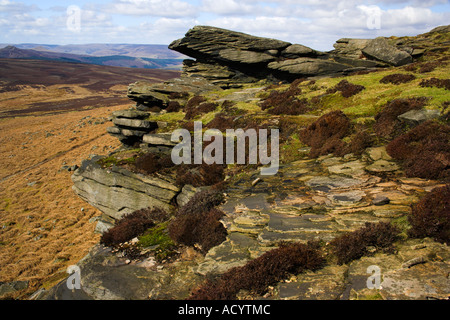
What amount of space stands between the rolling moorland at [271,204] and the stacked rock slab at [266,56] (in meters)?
0.36

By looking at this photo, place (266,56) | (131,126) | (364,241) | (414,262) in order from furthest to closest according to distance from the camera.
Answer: (266,56) → (131,126) → (364,241) → (414,262)

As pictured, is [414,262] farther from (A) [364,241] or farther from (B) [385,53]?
(B) [385,53]

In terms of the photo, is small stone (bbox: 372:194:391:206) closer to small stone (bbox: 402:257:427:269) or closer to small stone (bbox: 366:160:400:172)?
small stone (bbox: 366:160:400:172)

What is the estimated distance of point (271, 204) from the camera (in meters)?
9.79

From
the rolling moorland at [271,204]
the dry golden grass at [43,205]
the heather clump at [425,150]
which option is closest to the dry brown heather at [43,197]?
the dry golden grass at [43,205]

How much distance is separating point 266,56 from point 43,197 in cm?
2603

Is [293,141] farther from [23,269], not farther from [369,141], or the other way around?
[23,269]

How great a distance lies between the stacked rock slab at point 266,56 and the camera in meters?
27.5

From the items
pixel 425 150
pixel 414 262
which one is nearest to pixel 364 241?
pixel 414 262

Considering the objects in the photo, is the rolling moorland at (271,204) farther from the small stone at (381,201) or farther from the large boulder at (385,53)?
the large boulder at (385,53)

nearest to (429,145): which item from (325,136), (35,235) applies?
(325,136)

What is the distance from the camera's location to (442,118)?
36.9 feet

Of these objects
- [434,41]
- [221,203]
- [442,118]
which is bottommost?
[221,203]

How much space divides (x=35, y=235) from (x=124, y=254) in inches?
530
